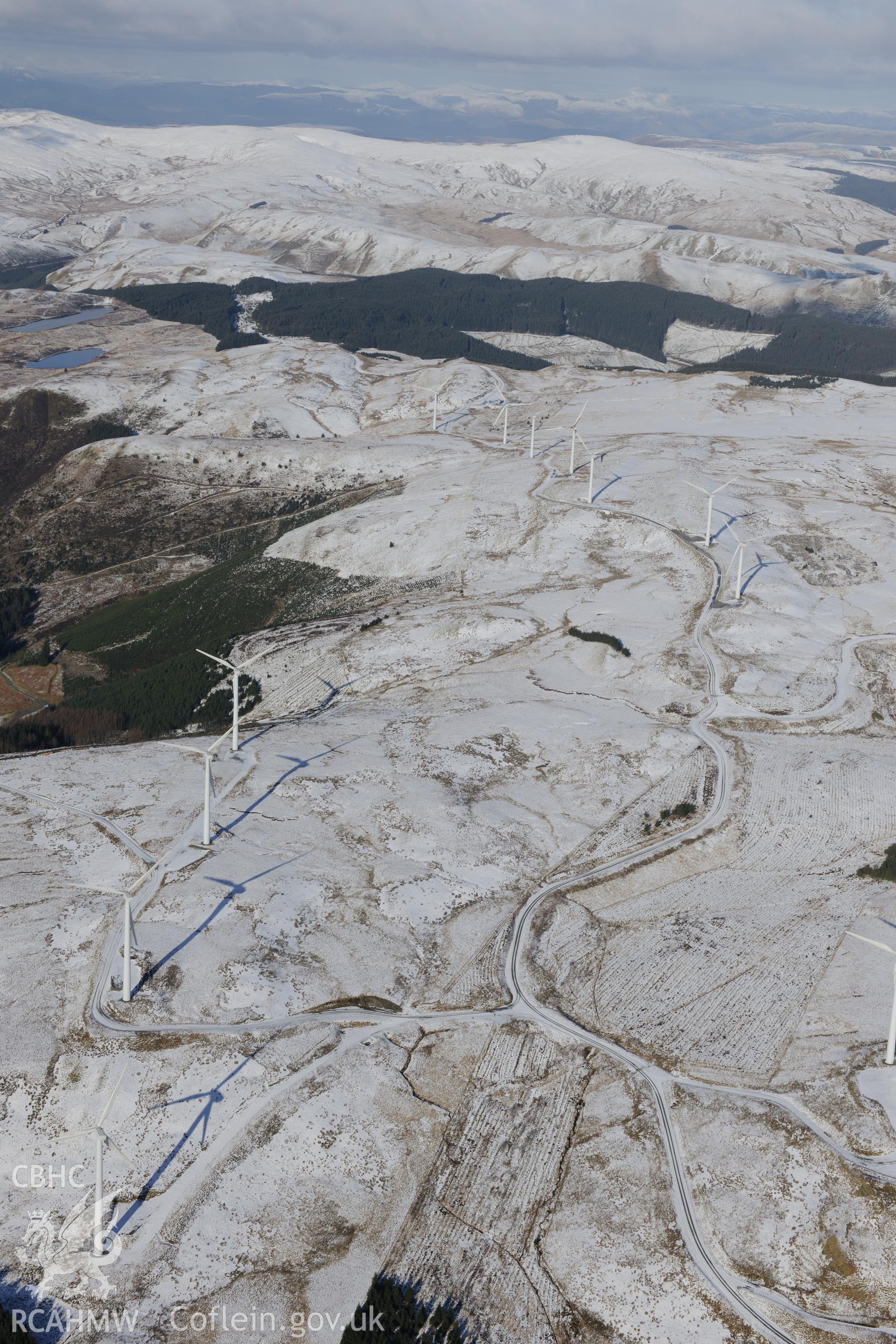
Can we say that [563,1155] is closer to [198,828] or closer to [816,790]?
[198,828]

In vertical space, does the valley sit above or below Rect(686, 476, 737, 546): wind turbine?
below

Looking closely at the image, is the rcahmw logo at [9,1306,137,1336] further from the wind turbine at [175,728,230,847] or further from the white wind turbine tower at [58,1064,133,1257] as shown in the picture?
the wind turbine at [175,728,230,847]

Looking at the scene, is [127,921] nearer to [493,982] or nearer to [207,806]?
[207,806]

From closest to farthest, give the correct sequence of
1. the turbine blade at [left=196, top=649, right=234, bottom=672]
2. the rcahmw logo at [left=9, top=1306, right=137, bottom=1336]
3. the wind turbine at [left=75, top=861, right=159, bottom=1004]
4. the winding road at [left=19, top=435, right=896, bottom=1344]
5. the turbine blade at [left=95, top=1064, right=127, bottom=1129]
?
the rcahmw logo at [left=9, top=1306, right=137, bottom=1336] → the winding road at [left=19, top=435, right=896, bottom=1344] → the turbine blade at [left=95, top=1064, right=127, bottom=1129] → the wind turbine at [left=75, top=861, right=159, bottom=1004] → the turbine blade at [left=196, top=649, right=234, bottom=672]

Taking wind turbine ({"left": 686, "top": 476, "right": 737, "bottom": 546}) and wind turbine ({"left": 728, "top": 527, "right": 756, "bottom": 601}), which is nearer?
wind turbine ({"left": 728, "top": 527, "right": 756, "bottom": 601})

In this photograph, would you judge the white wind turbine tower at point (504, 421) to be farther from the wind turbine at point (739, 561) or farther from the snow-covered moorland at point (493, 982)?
the snow-covered moorland at point (493, 982)

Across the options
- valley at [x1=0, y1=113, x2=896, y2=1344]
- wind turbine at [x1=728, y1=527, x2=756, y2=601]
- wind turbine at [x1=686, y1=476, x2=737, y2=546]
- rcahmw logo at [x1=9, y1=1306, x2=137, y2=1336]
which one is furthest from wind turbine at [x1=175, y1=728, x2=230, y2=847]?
wind turbine at [x1=686, y1=476, x2=737, y2=546]

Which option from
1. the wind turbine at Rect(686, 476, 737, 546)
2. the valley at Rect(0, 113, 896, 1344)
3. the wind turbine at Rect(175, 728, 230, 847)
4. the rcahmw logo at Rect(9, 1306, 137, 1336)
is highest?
the wind turbine at Rect(686, 476, 737, 546)

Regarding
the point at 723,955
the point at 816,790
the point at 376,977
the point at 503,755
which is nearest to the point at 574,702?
the point at 503,755
